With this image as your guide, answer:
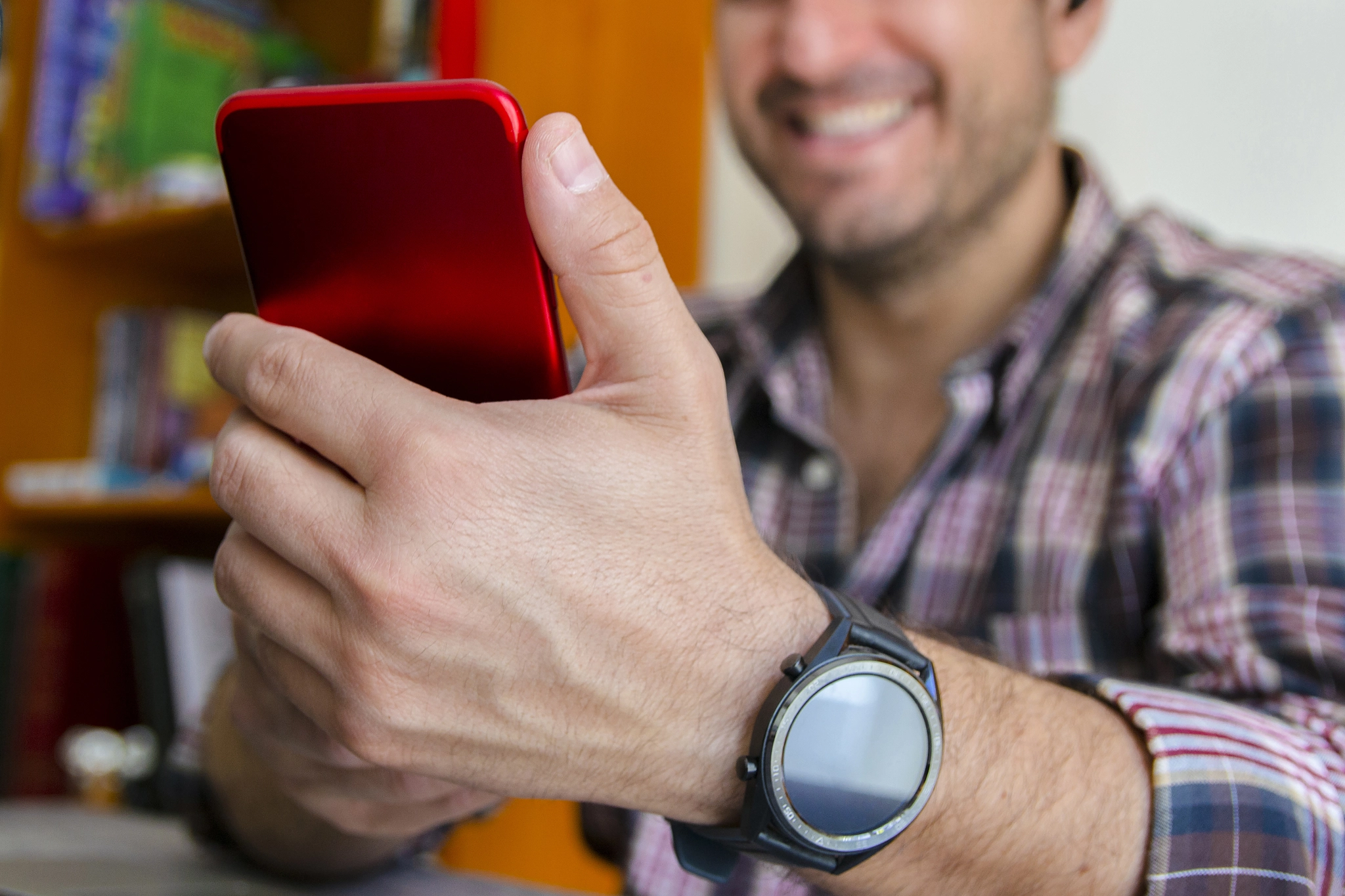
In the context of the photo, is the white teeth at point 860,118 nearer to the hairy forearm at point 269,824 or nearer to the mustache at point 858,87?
the mustache at point 858,87

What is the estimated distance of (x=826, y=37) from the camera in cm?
101

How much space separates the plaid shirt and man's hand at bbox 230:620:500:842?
0.19m

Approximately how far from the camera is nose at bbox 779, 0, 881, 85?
1002mm

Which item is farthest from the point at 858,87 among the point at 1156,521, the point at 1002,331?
the point at 1156,521

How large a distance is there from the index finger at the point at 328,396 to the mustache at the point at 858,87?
2.45ft

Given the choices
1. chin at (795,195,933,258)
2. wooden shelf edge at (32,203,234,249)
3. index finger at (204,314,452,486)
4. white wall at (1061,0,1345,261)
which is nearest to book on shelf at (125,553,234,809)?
wooden shelf edge at (32,203,234,249)

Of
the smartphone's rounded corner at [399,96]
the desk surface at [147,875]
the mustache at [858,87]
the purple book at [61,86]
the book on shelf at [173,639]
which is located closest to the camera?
the smartphone's rounded corner at [399,96]

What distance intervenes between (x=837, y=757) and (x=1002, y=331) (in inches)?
22.2

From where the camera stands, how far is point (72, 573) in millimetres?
1503

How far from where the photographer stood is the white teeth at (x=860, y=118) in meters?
1.02

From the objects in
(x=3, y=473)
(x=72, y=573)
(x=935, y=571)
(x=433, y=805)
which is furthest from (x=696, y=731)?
(x=3, y=473)

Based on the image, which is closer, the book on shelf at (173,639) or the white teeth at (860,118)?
the white teeth at (860,118)

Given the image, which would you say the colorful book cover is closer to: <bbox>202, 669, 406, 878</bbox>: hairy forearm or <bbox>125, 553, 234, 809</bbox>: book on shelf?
<bbox>125, 553, 234, 809</bbox>: book on shelf

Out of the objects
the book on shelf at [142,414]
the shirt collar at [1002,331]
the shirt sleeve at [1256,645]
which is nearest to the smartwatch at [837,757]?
the shirt sleeve at [1256,645]
